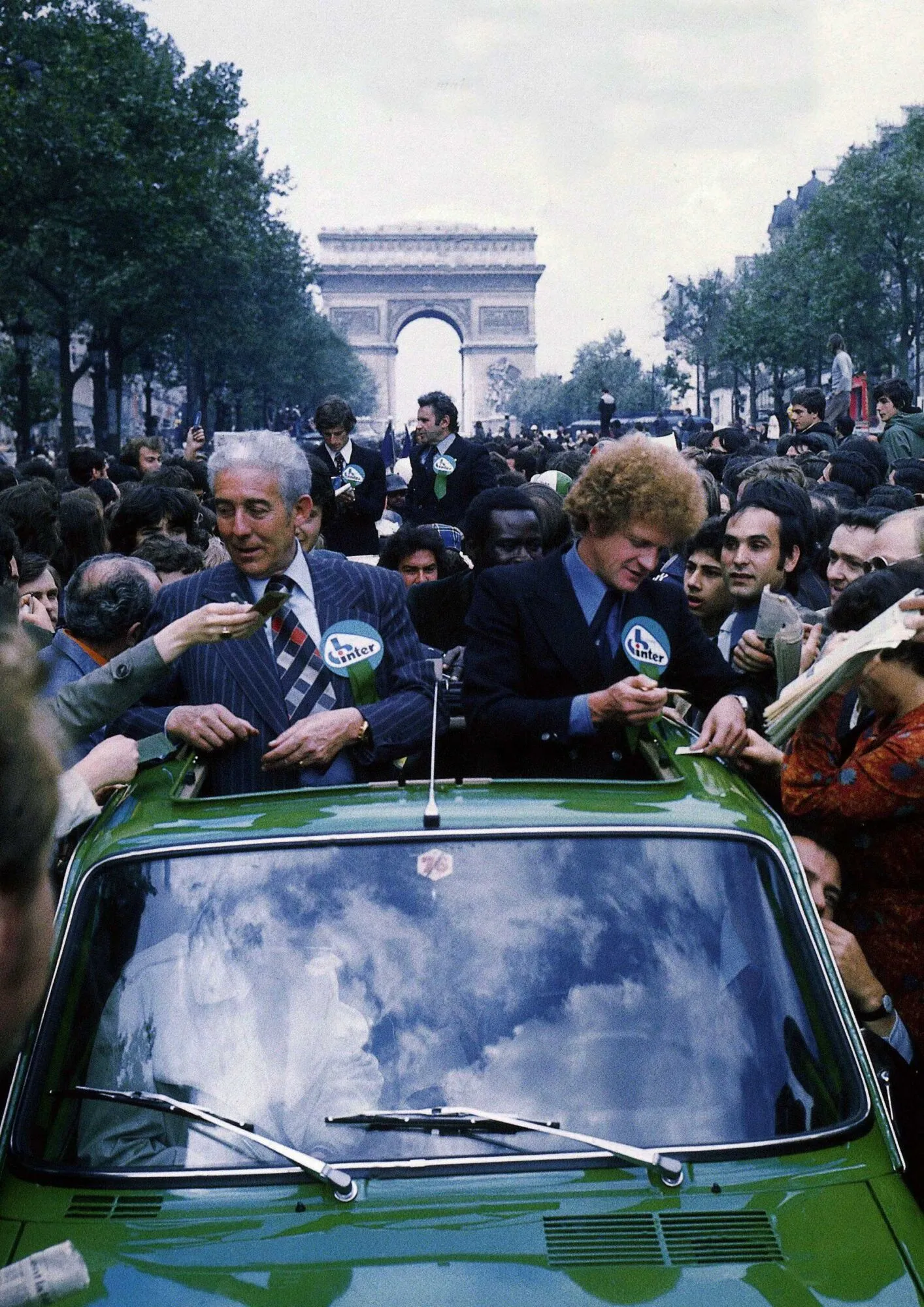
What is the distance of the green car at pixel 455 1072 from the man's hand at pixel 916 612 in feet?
1.96

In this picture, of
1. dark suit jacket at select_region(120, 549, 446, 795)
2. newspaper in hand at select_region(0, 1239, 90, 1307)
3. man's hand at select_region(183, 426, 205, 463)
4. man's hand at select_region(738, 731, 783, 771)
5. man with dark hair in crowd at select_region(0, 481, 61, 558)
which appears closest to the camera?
newspaper in hand at select_region(0, 1239, 90, 1307)

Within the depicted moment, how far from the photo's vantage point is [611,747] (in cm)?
476

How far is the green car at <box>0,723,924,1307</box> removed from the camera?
2922 millimetres

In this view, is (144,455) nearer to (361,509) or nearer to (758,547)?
(361,509)

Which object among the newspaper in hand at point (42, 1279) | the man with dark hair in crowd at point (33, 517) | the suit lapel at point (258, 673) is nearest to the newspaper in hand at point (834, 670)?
the suit lapel at point (258, 673)

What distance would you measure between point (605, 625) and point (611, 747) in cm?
32

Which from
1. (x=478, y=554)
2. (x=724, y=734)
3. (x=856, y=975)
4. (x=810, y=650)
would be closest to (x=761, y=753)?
(x=724, y=734)

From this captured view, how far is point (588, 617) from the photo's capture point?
191 inches

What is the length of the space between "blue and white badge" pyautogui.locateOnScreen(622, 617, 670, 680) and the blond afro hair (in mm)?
233

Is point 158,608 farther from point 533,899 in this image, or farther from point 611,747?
point 533,899

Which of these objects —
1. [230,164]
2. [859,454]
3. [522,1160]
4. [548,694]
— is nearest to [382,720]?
[548,694]

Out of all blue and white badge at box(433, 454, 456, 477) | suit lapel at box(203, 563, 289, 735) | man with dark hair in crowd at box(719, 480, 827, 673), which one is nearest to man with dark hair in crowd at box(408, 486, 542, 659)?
man with dark hair in crowd at box(719, 480, 827, 673)

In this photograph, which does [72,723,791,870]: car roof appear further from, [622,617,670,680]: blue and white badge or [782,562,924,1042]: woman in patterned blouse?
[622,617,670,680]: blue and white badge

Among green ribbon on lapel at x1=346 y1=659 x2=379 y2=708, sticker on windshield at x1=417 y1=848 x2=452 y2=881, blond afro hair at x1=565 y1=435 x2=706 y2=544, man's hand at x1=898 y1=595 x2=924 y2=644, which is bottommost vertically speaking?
sticker on windshield at x1=417 y1=848 x2=452 y2=881
